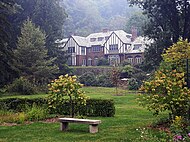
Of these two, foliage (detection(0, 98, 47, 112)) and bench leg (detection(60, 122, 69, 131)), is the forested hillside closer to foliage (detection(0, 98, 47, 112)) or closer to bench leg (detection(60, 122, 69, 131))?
foliage (detection(0, 98, 47, 112))

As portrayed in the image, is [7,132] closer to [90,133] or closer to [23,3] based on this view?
[90,133]

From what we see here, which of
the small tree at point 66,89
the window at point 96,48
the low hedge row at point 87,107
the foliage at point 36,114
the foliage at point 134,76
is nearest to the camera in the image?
the small tree at point 66,89

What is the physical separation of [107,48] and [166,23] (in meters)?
30.4

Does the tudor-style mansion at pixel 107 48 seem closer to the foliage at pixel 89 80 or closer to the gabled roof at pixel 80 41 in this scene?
the gabled roof at pixel 80 41

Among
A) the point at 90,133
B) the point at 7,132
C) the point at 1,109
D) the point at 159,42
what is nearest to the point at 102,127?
the point at 90,133

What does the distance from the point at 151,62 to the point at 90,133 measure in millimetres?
24842

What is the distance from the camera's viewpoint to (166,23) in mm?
32719

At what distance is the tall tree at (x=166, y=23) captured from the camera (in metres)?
31.6

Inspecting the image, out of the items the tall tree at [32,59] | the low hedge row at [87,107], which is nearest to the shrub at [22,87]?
the tall tree at [32,59]

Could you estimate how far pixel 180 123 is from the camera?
30.0ft

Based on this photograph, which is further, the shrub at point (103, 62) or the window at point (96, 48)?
the window at point (96, 48)

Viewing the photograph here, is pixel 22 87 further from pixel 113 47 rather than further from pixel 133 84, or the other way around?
pixel 113 47

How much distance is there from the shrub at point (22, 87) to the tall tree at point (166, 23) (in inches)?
511

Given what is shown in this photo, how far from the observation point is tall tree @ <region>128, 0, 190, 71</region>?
3161 centimetres
